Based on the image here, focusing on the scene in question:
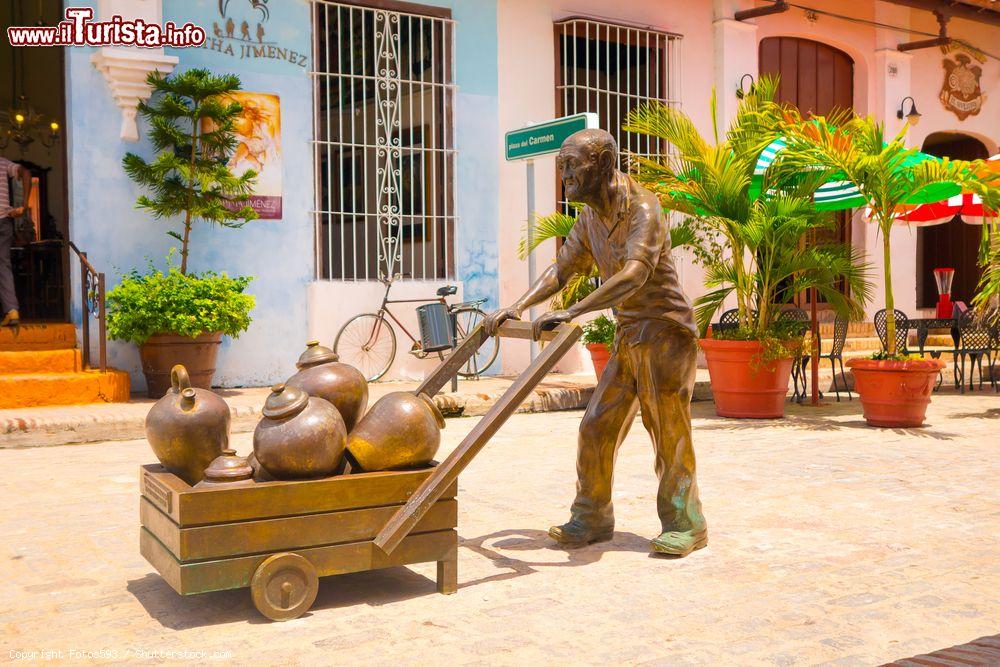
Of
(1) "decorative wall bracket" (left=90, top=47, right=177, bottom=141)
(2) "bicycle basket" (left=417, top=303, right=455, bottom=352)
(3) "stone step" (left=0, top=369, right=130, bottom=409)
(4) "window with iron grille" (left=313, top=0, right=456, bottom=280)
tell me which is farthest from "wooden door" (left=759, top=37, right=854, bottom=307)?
(3) "stone step" (left=0, top=369, right=130, bottom=409)

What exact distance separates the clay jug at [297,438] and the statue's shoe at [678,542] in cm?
155

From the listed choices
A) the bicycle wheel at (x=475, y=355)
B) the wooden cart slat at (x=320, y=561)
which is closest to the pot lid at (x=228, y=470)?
the wooden cart slat at (x=320, y=561)

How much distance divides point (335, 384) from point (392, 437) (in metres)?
0.35

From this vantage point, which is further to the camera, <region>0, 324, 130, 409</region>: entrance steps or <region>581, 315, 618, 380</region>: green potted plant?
<region>581, 315, 618, 380</region>: green potted plant

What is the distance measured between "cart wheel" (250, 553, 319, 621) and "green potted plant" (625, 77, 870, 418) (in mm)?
6140

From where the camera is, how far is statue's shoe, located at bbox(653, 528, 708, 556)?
15.2 feet

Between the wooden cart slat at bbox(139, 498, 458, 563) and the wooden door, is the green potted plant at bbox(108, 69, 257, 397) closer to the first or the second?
the wooden cart slat at bbox(139, 498, 458, 563)

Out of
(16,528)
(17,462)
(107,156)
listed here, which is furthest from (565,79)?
(16,528)

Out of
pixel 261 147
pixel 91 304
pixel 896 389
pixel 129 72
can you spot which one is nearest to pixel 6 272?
pixel 91 304

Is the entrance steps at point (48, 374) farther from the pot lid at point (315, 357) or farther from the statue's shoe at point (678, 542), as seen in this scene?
the statue's shoe at point (678, 542)

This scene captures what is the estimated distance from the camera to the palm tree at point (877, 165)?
28.9 feet

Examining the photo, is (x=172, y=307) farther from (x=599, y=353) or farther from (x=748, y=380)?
(x=748, y=380)

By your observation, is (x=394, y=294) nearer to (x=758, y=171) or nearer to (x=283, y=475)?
(x=758, y=171)

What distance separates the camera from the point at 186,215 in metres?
10.1
